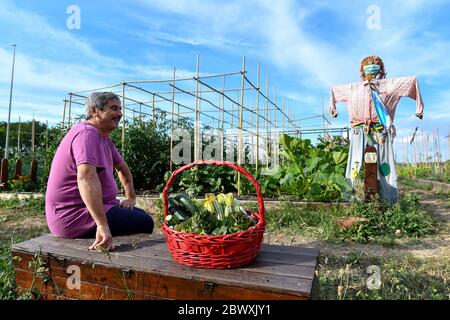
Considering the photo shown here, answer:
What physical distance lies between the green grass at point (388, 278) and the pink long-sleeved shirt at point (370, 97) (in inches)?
97.5

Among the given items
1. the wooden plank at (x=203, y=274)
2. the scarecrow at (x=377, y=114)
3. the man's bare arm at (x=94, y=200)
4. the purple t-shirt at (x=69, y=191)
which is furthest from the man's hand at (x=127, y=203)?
the scarecrow at (x=377, y=114)

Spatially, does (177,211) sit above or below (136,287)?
above

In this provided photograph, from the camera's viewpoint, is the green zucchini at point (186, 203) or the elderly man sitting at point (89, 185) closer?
the green zucchini at point (186, 203)

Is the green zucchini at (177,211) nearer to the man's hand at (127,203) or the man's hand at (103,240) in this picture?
the man's hand at (103,240)

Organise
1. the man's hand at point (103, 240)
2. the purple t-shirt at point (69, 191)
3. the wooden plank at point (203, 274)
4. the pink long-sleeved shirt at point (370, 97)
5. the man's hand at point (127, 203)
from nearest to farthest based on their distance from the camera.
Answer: the wooden plank at point (203, 274) < the man's hand at point (103, 240) < the purple t-shirt at point (69, 191) < the man's hand at point (127, 203) < the pink long-sleeved shirt at point (370, 97)

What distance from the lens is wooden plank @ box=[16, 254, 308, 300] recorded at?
1.34 meters

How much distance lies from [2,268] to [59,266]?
959mm

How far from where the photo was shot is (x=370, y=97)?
474 cm

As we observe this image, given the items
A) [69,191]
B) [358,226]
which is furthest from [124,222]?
[358,226]

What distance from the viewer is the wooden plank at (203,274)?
1.28 metres

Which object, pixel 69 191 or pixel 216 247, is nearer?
pixel 216 247

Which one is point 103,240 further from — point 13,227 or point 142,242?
point 13,227

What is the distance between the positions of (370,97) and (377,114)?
0.85 ft
